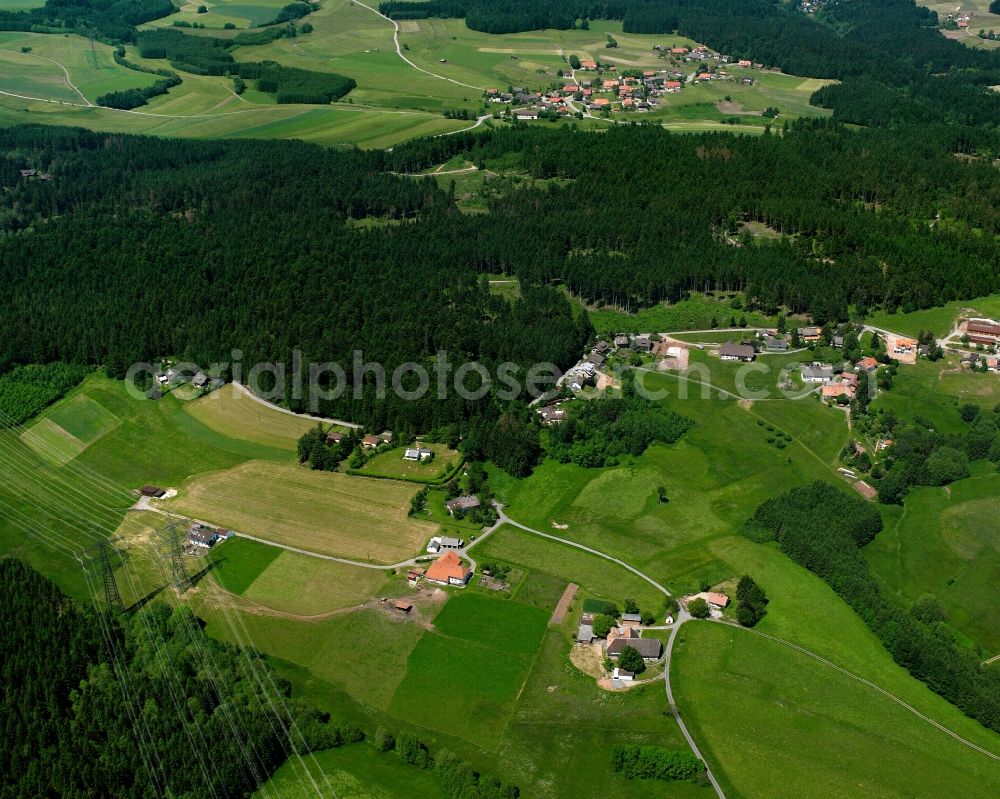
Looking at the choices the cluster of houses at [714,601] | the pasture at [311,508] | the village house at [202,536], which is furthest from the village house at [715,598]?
the village house at [202,536]

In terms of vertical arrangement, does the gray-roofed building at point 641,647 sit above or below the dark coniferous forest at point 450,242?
below

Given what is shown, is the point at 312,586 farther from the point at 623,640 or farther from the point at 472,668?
the point at 623,640

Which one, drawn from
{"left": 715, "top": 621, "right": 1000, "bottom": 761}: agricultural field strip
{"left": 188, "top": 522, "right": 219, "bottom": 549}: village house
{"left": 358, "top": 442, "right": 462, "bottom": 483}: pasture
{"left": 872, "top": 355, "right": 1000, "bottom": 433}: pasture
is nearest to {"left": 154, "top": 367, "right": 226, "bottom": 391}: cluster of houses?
{"left": 358, "top": 442, "right": 462, "bottom": 483}: pasture

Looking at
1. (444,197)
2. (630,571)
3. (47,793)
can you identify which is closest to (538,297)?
(444,197)

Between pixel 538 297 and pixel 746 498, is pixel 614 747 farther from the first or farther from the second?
pixel 538 297

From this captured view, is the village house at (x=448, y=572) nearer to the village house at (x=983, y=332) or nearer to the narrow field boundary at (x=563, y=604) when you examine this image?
the narrow field boundary at (x=563, y=604)

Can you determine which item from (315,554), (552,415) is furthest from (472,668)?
(552,415)

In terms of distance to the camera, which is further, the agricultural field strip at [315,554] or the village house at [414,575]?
the agricultural field strip at [315,554]
